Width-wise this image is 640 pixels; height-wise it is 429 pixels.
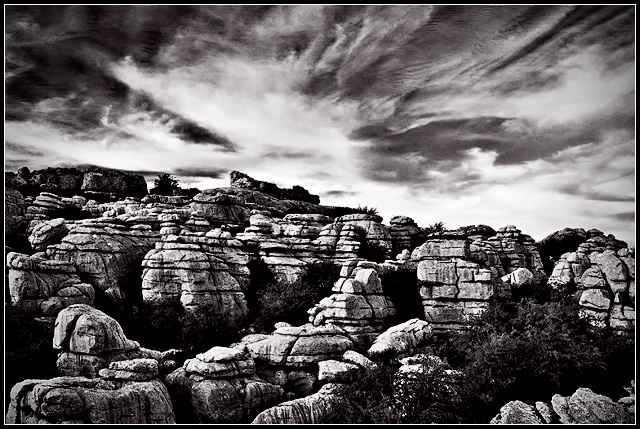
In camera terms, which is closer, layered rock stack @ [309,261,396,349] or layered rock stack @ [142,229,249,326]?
layered rock stack @ [309,261,396,349]

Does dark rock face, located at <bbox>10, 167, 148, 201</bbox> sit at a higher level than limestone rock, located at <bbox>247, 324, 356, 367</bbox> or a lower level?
higher

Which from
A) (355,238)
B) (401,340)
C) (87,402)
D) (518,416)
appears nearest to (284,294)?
(401,340)

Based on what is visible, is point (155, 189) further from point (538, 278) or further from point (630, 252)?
point (630, 252)

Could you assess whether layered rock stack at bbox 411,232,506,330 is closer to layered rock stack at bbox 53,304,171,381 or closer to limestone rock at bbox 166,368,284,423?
limestone rock at bbox 166,368,284,423

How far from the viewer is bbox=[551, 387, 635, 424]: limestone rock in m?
10.4

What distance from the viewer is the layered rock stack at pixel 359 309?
2023 cm

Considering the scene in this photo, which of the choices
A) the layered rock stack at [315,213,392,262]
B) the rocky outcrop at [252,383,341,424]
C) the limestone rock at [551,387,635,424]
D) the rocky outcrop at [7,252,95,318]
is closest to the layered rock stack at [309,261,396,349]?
the rocky outcrop at [252,383,341,424]

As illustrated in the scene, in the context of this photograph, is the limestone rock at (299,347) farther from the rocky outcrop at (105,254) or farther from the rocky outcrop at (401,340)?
the rocky outcrop at (105,254)

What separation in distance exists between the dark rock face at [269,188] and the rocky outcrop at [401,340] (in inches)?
1244

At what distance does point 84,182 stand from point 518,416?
46495mm

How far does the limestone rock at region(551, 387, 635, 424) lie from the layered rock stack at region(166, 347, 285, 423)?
9.16 meters

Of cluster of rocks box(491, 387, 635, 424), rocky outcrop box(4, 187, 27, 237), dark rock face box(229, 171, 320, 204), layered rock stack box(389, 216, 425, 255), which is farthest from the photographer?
dark rock face box(229, 171, 320, 204)

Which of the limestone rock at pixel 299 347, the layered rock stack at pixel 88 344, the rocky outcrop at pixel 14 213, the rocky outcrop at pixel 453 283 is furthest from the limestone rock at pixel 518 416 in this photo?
the rocky outcrop at pixel 14 213

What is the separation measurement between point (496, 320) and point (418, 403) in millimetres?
8843
